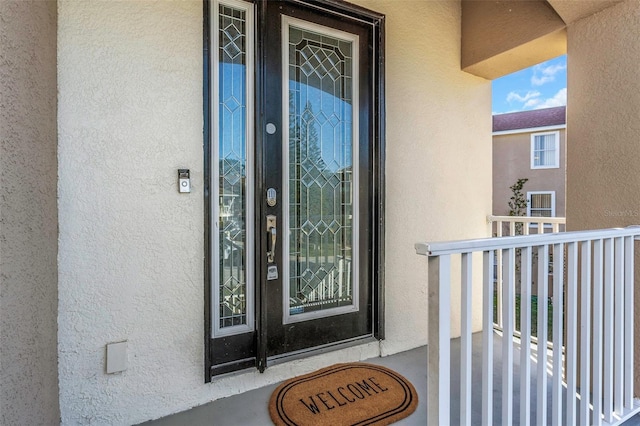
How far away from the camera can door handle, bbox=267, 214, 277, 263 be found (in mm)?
2205

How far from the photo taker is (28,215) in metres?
1.31

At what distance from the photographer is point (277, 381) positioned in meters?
2.24

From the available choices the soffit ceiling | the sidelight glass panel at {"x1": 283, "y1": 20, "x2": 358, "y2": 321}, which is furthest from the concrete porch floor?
the soffit ceiling

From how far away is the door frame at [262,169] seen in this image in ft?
6.58

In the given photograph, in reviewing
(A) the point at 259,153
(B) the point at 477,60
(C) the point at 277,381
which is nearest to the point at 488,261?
(A) the point at 259,153

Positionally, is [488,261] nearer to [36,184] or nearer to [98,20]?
[36,184]

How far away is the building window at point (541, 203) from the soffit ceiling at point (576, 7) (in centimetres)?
905

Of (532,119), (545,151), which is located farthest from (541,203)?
(532,119)

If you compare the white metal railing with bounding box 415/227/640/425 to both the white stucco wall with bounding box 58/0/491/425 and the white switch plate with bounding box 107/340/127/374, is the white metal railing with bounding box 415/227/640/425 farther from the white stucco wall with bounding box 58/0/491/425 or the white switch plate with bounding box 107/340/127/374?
the white switch plate with bounding box 107/340/127/374

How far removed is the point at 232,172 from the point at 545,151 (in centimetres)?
1038

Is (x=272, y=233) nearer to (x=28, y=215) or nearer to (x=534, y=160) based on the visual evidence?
(x=28, y=215)

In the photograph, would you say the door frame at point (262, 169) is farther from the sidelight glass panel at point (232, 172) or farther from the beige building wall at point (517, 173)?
the beige building wall at point (517, 173)

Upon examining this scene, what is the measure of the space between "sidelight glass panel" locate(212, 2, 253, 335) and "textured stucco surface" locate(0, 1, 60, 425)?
0.78 metres

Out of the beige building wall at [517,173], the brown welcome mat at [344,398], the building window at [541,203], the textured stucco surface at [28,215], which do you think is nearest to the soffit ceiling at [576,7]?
the brown welcome mat at [344,398]
